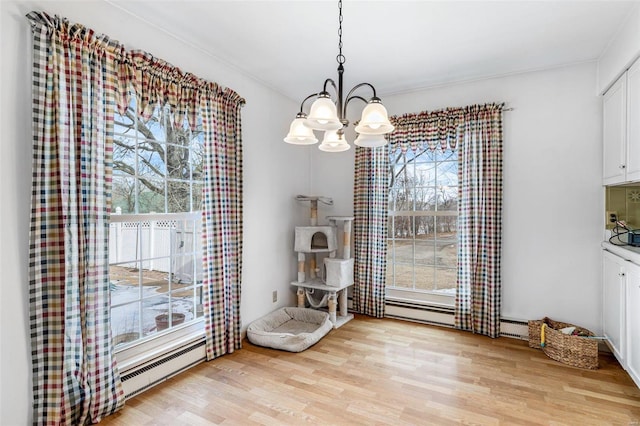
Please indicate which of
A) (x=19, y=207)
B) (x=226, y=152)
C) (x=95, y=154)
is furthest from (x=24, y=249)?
(x=226, y=152)

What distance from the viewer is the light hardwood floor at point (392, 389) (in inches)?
80.6

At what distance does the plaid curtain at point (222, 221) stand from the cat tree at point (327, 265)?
933mm

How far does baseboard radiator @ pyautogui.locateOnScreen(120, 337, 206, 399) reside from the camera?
2.24m

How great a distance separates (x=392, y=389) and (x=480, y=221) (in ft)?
5.98

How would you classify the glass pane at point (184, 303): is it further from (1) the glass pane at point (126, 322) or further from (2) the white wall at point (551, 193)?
(2) the white wall at point (551, 193)

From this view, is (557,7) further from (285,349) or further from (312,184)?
(285,349)

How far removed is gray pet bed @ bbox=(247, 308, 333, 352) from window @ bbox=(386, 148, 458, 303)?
3.34 ft

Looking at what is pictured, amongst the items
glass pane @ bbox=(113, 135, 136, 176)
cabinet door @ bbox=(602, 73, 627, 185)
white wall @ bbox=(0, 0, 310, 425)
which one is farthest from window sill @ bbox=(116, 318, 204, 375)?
cabinet door @ bbox=(602, 73, 627, 185)

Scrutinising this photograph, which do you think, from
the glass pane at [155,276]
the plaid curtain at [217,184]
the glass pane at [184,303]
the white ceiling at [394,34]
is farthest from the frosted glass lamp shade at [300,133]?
the glass pane at [184,303]

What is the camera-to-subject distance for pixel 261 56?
9.61ft

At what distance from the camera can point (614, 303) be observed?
2.64 m

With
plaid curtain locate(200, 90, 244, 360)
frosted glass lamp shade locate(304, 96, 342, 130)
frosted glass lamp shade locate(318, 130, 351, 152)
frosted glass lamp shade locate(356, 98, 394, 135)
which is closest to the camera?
frosted glass lamp shade locate(304, 96, 342, 130)

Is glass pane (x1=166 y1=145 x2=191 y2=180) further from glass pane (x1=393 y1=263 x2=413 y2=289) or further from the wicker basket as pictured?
the wicker basket

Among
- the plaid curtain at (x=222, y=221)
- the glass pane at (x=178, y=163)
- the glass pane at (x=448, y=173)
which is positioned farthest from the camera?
the glass pane at (x=448, y=173)
